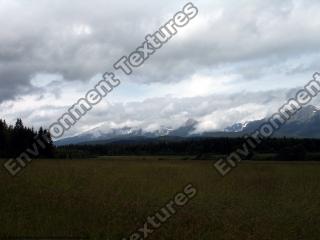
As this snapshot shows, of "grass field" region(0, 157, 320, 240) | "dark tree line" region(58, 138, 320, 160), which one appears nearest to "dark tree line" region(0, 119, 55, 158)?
"dark tree line" region(58, 138, 320, 160)

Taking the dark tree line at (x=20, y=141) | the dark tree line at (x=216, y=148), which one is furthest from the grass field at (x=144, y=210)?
the dark tree line at (x=216, y=148)

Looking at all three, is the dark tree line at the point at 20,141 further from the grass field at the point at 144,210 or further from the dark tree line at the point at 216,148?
the grass field at the point at 144,210

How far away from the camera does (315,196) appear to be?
88.2 ft

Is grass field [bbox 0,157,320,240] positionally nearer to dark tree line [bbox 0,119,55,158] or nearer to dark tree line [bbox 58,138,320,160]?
dark tree line [bbox 0,119,55,158]

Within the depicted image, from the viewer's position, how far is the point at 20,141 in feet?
315

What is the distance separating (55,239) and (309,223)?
32.6ft

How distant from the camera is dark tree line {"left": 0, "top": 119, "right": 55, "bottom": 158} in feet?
310

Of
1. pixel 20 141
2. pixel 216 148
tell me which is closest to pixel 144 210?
pixel 20 141

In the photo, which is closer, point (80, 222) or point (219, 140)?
point (80, 222)

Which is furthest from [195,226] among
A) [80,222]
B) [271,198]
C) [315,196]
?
[315,196]

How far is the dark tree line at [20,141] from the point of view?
9462 cm

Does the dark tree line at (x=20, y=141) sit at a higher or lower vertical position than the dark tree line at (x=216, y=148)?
higher

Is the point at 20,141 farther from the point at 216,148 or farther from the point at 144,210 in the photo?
the point at 144,210

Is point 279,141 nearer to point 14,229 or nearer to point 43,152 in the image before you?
point 43,152
